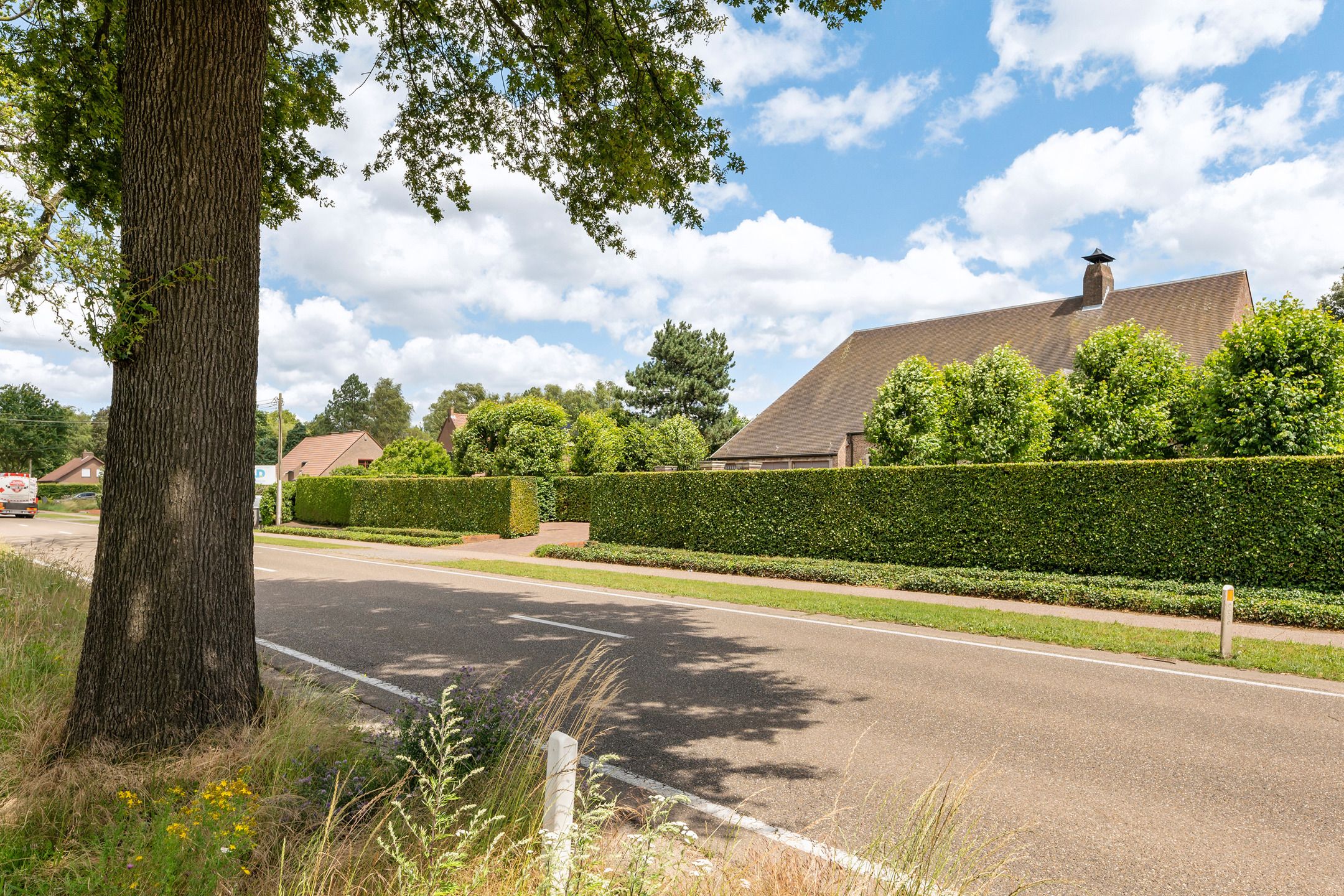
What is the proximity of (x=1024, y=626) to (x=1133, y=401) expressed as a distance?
11580mm

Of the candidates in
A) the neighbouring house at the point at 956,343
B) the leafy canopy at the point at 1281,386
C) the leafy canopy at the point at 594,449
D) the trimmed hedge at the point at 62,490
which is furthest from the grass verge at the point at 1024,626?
the trimmed hedge at the point at 62,490

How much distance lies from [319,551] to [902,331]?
27.7 metres

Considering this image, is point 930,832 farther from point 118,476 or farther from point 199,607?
point 118,476

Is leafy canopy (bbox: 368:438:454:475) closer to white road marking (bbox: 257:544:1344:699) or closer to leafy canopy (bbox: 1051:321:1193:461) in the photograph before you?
white road marking (bbox: 257:544:1344:699)

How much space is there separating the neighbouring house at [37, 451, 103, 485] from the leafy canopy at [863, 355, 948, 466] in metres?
101

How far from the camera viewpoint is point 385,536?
27250 millimetres

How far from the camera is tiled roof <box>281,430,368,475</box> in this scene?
66.2 meters

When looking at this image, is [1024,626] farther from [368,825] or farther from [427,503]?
[427,503]

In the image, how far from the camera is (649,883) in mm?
2512

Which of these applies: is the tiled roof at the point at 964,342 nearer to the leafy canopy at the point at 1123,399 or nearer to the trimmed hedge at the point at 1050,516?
the leafy canopy at the point at 1123,399

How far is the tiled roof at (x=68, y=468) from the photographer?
90312 mm

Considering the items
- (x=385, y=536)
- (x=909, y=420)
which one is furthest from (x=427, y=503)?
(x=909, y=420)

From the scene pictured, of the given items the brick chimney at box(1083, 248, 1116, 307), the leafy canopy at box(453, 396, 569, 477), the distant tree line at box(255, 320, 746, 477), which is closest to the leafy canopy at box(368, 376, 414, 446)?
the distant tree line at box(255, 320, 746, 477)

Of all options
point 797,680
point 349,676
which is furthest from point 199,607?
point 797,680
